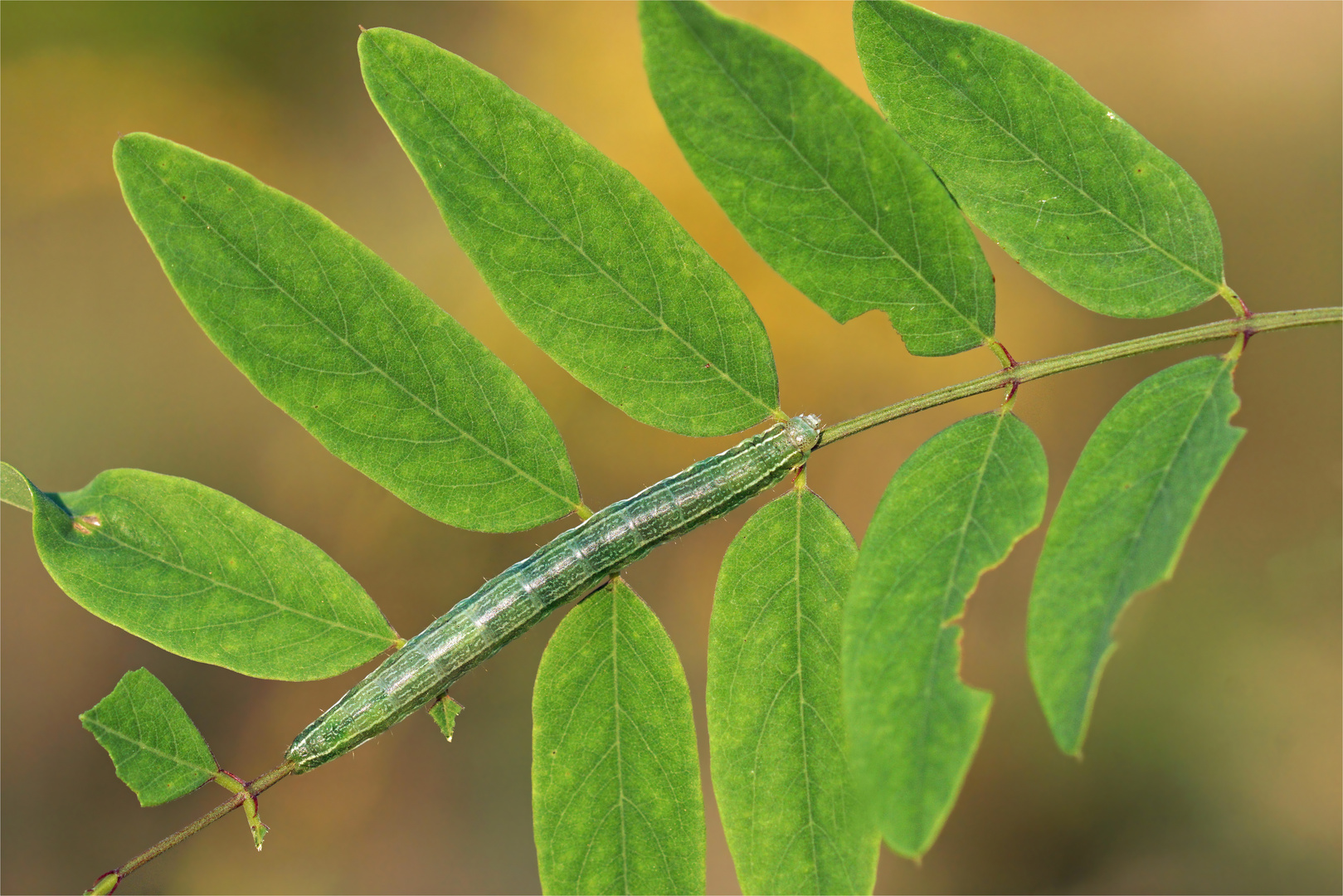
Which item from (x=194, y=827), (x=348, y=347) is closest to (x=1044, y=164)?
(x=348, y=347)

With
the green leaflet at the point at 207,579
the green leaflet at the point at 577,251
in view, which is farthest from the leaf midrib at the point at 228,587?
the green leaflet at the point at 577,251

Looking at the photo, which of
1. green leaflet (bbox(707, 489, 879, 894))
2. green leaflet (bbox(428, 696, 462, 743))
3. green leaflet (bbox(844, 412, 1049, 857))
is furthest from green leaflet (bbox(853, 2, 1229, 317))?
green leaflet (bbox(428, 696, 462, 743))

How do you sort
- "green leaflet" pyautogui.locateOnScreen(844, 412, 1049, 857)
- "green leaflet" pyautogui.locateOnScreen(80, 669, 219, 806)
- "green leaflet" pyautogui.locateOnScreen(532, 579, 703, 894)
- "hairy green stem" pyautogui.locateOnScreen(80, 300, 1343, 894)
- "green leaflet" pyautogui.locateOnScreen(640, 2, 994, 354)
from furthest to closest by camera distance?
"green leaflet" pyautogui.locateOnScreen(532, 579, 703, 894), "green leaflet" pyautogui.locateOnScreen(80, 669, 219, 806), "hairy green stem" pyautogui.locateOnScreen(80, 300, 1343, 894), "green leaflet" pyautogui.locateOnScreen(640, 2, 994, 354), "green leaflet" pyautogui.locateOnScreen(844, 412, 1049, 857)

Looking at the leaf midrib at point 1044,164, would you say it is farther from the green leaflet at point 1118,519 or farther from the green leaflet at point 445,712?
the green leaflet at point 445,712

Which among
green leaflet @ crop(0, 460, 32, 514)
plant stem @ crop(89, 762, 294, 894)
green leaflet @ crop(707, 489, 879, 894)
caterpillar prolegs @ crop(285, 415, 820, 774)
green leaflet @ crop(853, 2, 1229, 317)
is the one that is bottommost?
green leaflet @ crop(707, 489, 879, 894)

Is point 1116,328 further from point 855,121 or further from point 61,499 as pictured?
point 61,499

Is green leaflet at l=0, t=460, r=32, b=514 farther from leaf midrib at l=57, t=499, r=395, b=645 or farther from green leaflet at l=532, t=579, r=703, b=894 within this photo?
green leaflet at l=532, t=579, r=703, b=894
